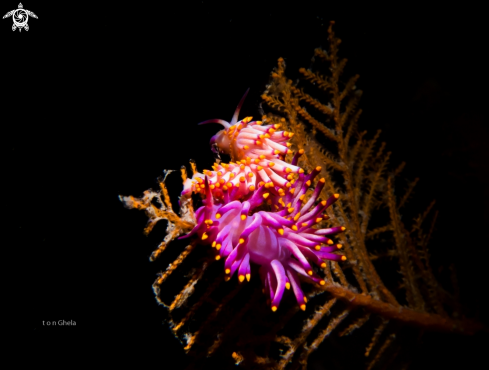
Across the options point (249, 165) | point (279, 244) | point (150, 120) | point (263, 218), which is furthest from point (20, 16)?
point (279, 244)

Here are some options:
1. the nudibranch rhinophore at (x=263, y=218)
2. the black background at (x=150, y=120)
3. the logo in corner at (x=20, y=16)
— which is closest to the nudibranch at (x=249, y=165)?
the nudibranch rhinophore at (x=263, y=218)

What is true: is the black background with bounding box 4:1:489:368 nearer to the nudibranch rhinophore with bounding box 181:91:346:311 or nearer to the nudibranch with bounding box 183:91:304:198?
the nudibranch with bounding box 183:91:304:198

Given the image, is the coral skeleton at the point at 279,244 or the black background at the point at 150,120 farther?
the black background at the point at 150,120

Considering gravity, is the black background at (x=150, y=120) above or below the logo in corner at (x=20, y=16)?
below

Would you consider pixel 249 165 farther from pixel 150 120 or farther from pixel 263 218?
pixel 150 120

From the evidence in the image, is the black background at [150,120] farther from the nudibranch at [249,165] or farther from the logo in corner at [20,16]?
the nudibranch at [249,165]

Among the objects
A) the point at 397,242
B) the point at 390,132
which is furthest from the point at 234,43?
the point at 397,242

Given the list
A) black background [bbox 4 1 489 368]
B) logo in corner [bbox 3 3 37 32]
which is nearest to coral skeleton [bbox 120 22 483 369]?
black background [bbox 4 1 489 368]
